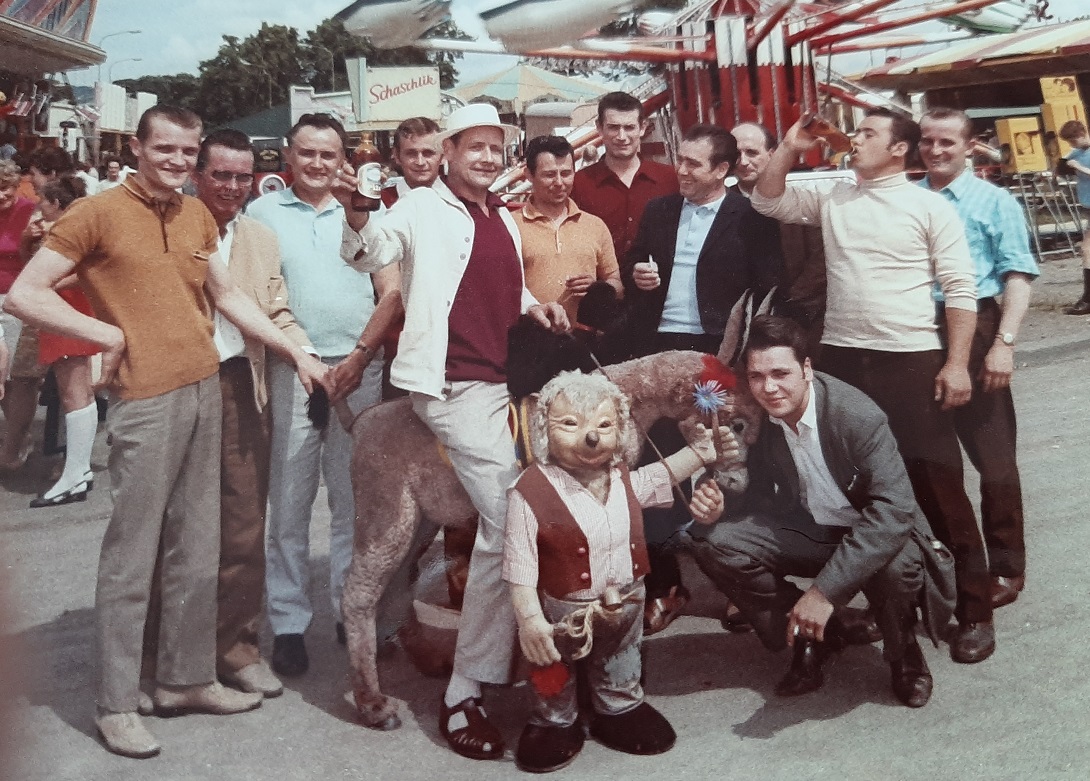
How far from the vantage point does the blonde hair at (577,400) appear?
2559 millimetres

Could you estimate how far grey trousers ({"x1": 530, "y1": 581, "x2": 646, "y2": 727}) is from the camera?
8.52ft

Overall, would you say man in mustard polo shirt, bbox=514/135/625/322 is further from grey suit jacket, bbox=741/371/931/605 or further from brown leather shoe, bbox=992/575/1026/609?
brown leather shoe, bbox=992/575/1026/609

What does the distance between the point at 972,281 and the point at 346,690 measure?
185cm

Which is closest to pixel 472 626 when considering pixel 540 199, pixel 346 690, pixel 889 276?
pixel 346 690

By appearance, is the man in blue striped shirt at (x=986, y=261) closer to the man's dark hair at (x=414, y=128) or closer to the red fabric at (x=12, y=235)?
the man's dark hair at (x=414, y=128)

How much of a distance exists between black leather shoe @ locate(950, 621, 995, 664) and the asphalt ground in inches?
1.0

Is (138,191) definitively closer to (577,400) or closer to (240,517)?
(240,517)

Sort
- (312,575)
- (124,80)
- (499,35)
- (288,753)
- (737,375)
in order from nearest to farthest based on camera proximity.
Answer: (499,35) → (124,80) → (288,753) → (737,375) → (312,575)

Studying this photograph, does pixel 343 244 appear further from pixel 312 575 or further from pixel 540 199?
pixel 312 575

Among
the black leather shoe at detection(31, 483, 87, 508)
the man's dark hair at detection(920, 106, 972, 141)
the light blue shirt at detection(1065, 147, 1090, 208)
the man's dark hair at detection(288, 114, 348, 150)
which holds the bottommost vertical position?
the black leather shoe at detection(31, 483, 87, 508)

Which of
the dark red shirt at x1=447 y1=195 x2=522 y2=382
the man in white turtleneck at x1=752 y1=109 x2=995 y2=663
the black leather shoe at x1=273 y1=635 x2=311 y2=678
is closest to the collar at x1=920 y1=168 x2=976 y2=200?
the man in white turtleneck at x1=752 y1=109 x2=995 y2=663

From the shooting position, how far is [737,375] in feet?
9.31

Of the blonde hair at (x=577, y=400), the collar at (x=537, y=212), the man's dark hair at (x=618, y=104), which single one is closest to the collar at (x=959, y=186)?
the man's dark hair at (x=618, y=104)

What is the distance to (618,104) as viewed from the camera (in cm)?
302
